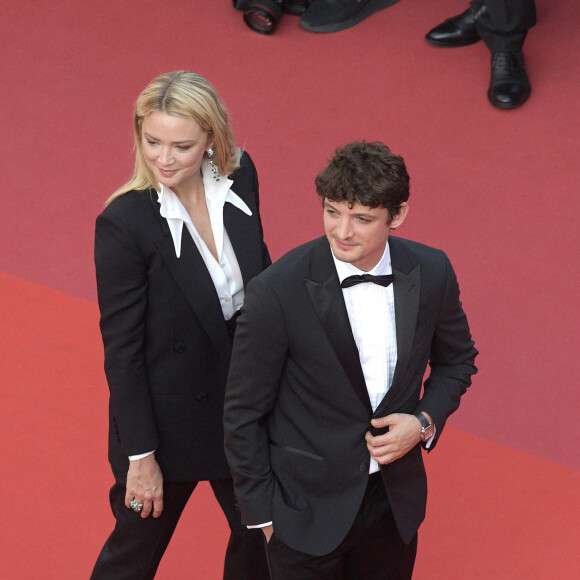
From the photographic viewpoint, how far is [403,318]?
6.97 feet

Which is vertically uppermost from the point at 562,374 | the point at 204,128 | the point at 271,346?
the point at 204,128

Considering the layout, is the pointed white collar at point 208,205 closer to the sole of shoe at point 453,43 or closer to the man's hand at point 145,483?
the man's hand at point 145,483

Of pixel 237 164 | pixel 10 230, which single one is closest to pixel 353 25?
pixel 10 230

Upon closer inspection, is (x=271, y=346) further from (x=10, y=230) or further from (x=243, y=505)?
(x=10, y=230)

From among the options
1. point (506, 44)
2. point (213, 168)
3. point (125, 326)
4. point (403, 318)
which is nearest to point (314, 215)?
point (506, 44)

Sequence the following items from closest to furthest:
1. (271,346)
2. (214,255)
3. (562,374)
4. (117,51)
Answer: (271,346)
(214,255)
(562,374)
(117,51)

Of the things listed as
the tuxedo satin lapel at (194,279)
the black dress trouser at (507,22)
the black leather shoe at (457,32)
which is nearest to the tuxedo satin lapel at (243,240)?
the tuxedo satin lapel at (194,279)

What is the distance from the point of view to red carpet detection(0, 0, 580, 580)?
334 centimetres

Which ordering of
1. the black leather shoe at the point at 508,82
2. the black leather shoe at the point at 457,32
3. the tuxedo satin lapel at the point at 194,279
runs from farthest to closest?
the black leather shoe at the point at 457,32 < the black leather shoe at the point at 508,82 < the tuxedo satin lapel at the point at 194,279

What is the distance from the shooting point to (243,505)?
2.17 meters

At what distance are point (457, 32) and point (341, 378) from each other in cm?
381

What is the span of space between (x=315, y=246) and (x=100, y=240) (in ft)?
1.64

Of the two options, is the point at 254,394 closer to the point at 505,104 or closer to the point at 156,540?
the point at 156,540

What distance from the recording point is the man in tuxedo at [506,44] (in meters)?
5.05
